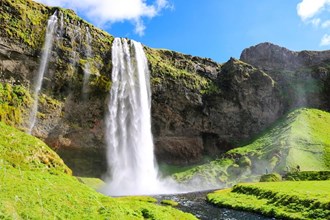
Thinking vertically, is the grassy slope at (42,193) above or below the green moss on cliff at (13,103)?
below

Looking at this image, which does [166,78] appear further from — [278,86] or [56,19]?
[278,86]

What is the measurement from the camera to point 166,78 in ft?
307

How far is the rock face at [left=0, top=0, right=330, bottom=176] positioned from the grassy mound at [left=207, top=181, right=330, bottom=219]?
41050 millimetres

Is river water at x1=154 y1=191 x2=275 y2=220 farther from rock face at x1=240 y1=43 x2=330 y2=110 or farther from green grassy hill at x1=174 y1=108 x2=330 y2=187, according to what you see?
rock face at x1=240 y1=43 x2=330 y2=110

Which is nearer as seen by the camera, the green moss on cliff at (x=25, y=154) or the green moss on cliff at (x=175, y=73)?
the green moss on cliff at (x=25, y=154)

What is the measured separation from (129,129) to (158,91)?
15130 millimetres

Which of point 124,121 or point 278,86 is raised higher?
point 278,86

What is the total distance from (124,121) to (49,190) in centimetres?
5616

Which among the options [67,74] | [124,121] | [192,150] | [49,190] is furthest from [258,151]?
[49,190]

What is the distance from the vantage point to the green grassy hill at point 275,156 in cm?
7619

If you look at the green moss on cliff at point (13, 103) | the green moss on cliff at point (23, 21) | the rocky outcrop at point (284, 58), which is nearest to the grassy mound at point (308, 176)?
the green moss on cliff at point (13, 103)

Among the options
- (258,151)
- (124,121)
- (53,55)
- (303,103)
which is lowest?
(258,151)

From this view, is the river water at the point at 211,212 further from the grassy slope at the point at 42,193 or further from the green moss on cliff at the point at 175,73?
the green moss on cliff at the point at 175,73

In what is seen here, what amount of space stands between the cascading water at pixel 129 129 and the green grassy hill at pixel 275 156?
1059cm
